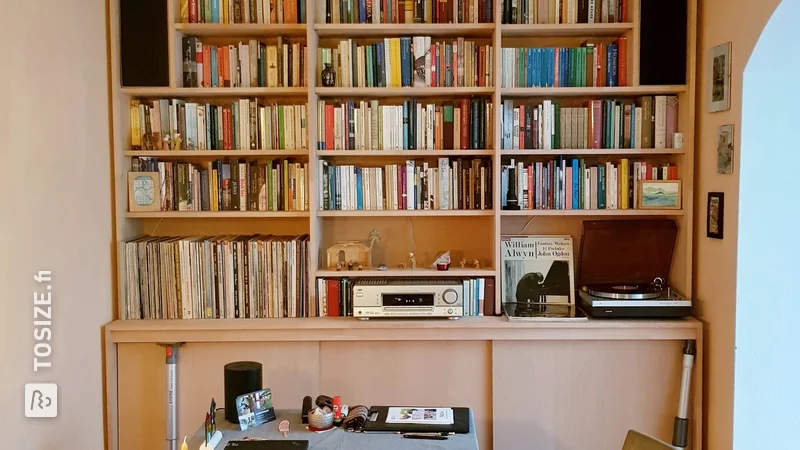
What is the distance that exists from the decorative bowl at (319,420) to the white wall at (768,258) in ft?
5.25

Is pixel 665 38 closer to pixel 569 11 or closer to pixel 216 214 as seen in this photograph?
pixel 569 11

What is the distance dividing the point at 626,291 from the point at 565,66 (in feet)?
3.43

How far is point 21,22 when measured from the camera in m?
2.25

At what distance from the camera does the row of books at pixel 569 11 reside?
3051 millimetres

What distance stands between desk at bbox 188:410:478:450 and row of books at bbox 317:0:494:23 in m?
1.79

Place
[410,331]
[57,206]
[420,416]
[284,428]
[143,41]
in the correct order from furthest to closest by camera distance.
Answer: [143,41] → [410,331] → [57,206] → [420,416] → [284,428]

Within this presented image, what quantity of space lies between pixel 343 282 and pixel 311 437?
1.02 m

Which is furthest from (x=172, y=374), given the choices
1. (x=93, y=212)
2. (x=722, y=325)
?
(x=722, y=325)

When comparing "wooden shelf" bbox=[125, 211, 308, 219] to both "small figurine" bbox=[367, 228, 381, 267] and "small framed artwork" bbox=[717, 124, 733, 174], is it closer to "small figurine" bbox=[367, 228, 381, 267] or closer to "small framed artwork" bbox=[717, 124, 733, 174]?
"small figurine" bbox=[367, 228, 381, 267]

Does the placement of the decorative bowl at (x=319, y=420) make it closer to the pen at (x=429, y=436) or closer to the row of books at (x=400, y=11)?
the pen at (x=429, y=436)

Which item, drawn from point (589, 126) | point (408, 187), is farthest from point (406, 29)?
point (589, 126)

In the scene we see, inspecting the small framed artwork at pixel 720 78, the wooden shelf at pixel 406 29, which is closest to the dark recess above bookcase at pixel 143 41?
the wooden shelf at pixel 406 29

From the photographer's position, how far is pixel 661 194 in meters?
3.04

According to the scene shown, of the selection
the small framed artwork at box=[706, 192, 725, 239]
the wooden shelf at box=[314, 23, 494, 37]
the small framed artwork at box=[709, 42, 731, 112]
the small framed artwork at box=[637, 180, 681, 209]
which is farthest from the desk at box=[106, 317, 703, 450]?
the wooden shelf at box=[314, 23, 494, 37]
